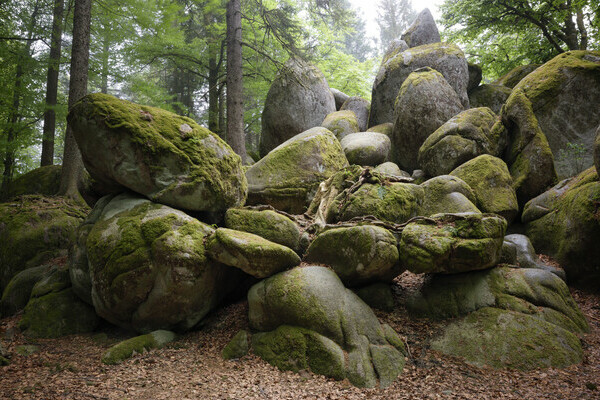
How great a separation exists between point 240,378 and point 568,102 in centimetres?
1091

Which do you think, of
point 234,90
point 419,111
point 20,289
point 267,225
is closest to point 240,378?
point 267,225

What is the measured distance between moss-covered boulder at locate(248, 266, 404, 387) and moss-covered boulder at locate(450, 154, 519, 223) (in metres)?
4.56

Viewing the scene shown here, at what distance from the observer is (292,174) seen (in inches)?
Result: 340

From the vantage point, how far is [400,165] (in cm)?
1164

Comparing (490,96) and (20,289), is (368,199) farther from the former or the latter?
(490,96)

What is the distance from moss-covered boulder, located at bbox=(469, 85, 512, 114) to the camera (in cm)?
1255

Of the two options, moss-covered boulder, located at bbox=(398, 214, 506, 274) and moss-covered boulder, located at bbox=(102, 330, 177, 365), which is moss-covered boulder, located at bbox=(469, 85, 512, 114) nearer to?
moss-covered boulder, located at bbox=(398, 214, 506, 274)

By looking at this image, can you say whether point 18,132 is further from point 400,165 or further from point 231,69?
point 400,165

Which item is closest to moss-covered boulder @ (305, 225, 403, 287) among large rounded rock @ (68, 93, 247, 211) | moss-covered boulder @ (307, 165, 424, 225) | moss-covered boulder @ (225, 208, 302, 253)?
moss-covered boulder @ (225, 208, 302, 253)

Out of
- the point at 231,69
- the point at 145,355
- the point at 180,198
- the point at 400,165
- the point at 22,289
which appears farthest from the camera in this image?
the point at 400,165

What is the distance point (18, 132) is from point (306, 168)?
10.2 m

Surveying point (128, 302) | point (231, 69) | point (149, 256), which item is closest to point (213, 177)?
point (149, 256)

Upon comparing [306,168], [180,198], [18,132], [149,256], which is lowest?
[149,256]

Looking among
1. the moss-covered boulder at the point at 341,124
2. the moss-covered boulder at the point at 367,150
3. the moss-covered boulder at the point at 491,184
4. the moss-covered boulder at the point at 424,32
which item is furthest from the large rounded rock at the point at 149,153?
the moss-covered boulder at the point at 424,32
